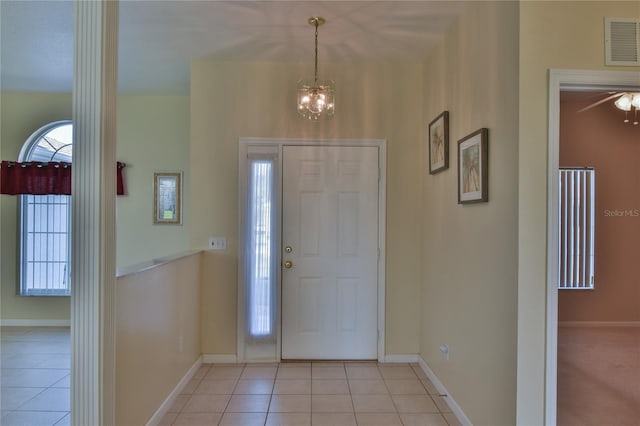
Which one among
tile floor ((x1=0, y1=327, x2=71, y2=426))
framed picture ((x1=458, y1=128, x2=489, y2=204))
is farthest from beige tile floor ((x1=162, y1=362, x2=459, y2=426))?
framed picture ((x1=458, y1=128, x2=489, y2=204))

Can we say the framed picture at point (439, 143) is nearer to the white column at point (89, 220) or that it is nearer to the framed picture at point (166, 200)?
the white column at point (89, 220)

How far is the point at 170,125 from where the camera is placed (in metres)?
4.18

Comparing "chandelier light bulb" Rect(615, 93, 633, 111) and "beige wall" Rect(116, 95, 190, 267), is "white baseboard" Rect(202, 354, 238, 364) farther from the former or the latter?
"chandelier light bulb" Rect(615, 93, 633, 111)

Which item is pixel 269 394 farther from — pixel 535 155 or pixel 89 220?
pixel 535 155

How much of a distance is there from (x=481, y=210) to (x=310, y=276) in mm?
1723

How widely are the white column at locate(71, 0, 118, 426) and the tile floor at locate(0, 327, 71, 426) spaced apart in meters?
1.16

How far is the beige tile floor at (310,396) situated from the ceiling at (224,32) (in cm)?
278

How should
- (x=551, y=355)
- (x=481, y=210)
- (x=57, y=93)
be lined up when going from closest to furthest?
(x=551, y=355)
(x=481, y=210)
(x=57, y=93)

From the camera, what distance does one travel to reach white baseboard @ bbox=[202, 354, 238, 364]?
3.21m

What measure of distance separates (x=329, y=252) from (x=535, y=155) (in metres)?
1.98

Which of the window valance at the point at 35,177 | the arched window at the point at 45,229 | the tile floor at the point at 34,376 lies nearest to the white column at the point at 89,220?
the tile floor at the point at 34,376

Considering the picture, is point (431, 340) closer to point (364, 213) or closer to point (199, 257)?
point (364, 213)

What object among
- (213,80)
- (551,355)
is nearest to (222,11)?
(213,80)

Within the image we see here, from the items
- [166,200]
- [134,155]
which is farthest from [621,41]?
[134,155]
